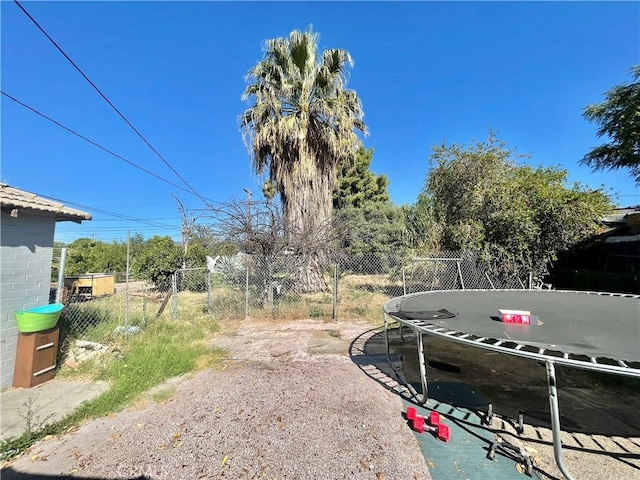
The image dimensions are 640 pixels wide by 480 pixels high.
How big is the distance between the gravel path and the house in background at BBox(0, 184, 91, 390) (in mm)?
1793

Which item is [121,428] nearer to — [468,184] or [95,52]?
[95,52]

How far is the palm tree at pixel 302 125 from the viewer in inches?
314

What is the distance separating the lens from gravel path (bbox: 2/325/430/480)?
199cm

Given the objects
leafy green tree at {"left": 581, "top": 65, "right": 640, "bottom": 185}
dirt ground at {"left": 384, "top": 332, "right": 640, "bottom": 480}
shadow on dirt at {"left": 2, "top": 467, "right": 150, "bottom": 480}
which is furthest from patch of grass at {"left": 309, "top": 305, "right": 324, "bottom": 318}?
leafy green tree at {"left": 581, "top": 65, "right": 640, "bottom": 185}

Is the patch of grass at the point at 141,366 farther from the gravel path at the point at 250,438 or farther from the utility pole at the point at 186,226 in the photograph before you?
the utility pole at the point at 186,226

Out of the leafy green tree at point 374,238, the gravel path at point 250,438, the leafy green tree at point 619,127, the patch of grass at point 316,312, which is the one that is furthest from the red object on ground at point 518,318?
the leafy green tree at point 619,127

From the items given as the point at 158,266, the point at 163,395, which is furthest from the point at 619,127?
the point at 158,266

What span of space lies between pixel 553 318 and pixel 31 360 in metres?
5.81

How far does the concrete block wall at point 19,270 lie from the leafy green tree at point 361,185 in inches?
594

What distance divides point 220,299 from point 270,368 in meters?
3.75

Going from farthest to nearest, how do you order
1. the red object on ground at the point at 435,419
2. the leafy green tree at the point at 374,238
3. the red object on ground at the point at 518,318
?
the leafy green tree at the point at 374,238, the red object on ground at the point at 518,318, the red object on ground at the point at 435,419

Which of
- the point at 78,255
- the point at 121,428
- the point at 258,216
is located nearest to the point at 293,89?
the point at 258,216

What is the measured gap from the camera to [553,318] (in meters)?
3.18

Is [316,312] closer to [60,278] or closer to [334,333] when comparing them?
[334,333]
